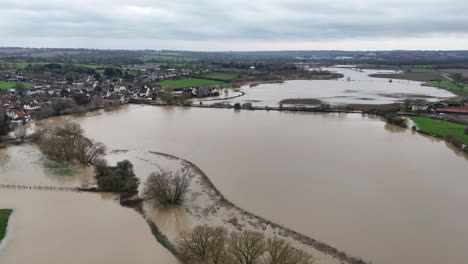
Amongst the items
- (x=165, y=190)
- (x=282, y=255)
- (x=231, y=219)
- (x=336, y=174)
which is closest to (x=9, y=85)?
(x=165, y=190)

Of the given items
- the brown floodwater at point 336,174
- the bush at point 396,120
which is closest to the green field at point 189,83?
the brown floodwater at point 336,174

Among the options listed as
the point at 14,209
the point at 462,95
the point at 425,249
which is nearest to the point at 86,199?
the point at 14,209

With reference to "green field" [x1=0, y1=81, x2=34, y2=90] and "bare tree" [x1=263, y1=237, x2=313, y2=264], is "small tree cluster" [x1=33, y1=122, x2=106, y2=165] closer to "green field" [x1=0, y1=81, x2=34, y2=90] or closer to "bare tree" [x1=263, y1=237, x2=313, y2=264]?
"bare tree" [x1=263, y1=237, x2=313, y2=264]

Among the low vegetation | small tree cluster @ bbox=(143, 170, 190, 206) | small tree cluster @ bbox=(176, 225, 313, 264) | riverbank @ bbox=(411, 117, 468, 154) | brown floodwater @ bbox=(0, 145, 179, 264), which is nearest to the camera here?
small tree cluster @ bbox=(176, 225, 313, 264)

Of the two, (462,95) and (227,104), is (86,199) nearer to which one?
(227,104)

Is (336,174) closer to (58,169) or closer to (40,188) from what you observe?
(40,188)

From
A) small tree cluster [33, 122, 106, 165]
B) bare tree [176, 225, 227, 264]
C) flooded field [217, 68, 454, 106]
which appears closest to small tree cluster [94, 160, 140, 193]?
small tree cluster [33, 122, 106, 165]
